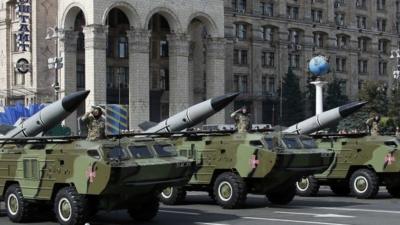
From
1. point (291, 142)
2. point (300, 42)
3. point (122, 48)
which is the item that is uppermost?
point (300, 42)

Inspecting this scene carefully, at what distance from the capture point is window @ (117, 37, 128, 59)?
59344 mm

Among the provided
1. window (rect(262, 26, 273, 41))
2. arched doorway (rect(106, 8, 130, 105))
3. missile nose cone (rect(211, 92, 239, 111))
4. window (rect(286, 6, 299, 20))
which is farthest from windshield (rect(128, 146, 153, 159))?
window (rect(286, 6, 299, 20))

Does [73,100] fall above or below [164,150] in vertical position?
above

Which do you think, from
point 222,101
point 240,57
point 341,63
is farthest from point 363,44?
point 222,101

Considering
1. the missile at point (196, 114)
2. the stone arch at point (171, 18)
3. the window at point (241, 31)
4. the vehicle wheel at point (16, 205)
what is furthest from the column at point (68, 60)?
the vehicle wheel at point (16, 205)

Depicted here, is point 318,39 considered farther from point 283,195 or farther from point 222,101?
point 283,195

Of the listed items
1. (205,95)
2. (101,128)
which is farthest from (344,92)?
Answer: (101,128)

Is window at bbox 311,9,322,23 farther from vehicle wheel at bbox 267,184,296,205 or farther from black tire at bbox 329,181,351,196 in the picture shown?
vehicle wheel at bbox 267,184,296,205

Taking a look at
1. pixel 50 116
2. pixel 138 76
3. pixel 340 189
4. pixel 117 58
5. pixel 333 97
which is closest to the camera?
pixel 50 116

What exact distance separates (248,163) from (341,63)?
63311 mm

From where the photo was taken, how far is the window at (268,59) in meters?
70.9

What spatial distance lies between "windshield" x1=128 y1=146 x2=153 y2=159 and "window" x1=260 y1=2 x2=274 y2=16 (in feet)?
184

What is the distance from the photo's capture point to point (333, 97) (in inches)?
2746

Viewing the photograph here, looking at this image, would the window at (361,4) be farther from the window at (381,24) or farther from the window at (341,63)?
Answer: the window at (341,63)
